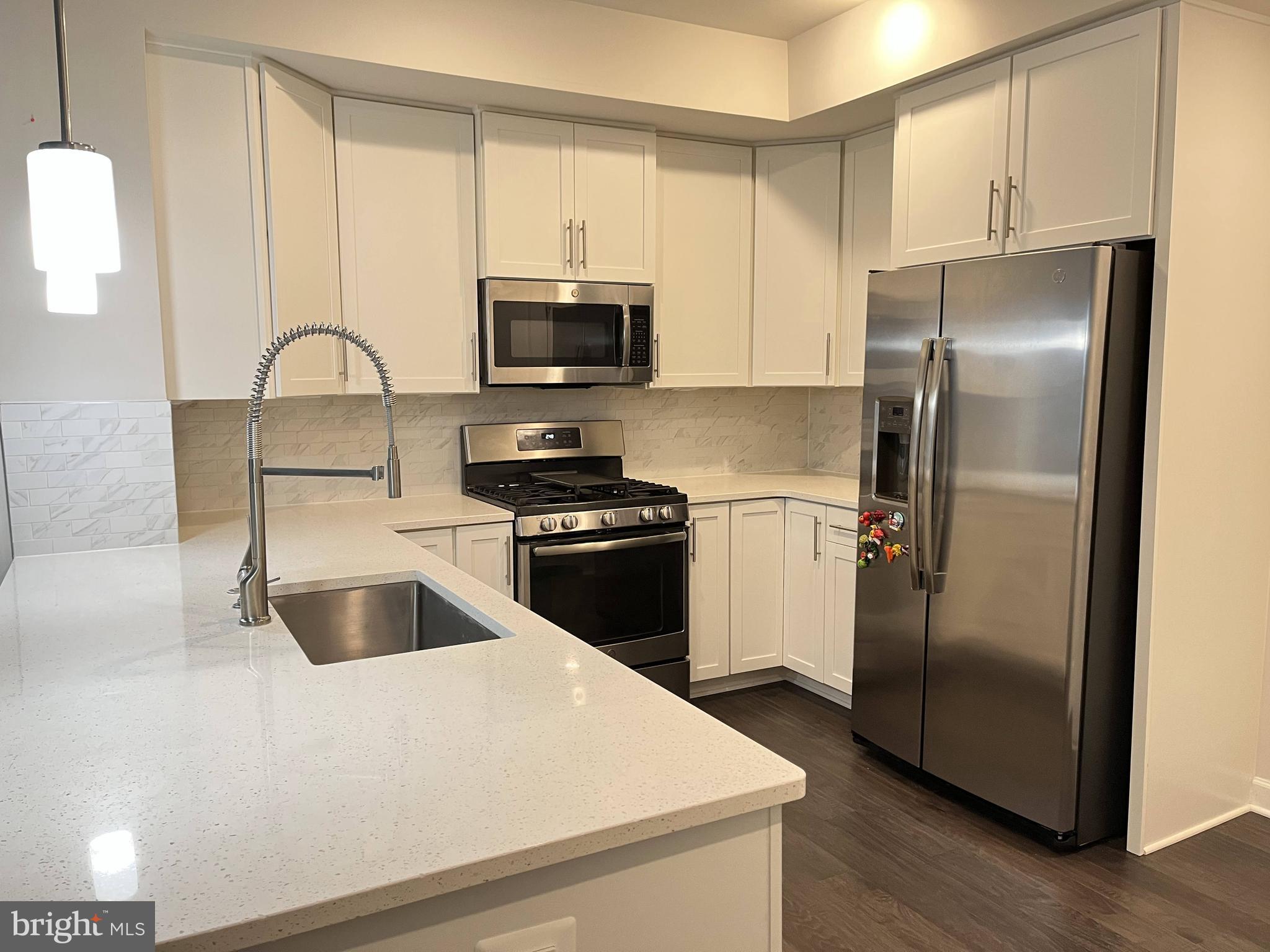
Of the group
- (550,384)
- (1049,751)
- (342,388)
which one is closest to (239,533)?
(342,388)

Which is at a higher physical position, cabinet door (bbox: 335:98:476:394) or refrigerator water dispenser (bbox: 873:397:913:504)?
cabinet door (bbox: 335:98:476:394)

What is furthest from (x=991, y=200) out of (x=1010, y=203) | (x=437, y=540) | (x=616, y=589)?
(x=437, y=540)

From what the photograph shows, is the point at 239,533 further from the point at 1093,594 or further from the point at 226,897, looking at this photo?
the point at 1093,594

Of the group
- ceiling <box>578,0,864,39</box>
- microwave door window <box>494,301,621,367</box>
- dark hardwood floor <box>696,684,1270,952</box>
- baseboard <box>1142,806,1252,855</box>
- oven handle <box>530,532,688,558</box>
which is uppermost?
ceiling <box>578,0,864,39</box>

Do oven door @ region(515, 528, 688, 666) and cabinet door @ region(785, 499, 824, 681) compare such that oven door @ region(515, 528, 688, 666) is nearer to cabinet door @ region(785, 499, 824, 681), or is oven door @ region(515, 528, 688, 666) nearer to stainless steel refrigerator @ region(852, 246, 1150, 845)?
cabinet door @ region(785, 499, 824, 681)

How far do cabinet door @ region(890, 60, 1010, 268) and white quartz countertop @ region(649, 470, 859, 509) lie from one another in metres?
0.97

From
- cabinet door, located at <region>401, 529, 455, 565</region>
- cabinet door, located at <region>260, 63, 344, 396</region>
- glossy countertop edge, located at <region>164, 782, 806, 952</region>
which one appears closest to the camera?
glossy countertop edge, located at <region>164, 782, 806, 952</region>

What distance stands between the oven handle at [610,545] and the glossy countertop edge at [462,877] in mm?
2280

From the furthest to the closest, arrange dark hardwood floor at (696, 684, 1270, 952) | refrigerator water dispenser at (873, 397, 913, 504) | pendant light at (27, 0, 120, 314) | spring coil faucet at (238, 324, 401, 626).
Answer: refrigerator water dispenser at (873, 397, 913, 504) < dark hardwood floor at (696, 684, 1270, 952) < spring coil faucet at (238, 324, 401, 626) < pendant light at (27, 0, 120, 314)

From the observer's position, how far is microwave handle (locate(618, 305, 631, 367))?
146 inches

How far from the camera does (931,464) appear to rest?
112 inches

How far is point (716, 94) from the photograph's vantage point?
354cm

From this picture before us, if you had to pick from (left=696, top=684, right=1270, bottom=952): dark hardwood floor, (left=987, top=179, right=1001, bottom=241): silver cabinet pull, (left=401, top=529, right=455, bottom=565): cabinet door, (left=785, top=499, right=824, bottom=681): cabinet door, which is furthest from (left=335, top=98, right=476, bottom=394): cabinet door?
(left=696, top=684, right=1270, bottom=952): dark hardwood floor

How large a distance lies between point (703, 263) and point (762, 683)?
74.5 inches
